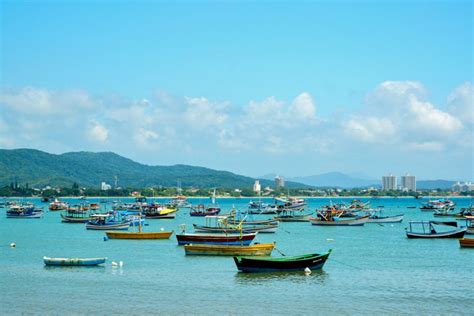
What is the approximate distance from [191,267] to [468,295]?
52.1 ft

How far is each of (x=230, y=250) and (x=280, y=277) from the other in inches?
327

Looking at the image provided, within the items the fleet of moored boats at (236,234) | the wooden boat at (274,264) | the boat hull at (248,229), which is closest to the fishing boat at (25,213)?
the fleet of moored boats at (236,234)

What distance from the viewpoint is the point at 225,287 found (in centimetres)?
3391

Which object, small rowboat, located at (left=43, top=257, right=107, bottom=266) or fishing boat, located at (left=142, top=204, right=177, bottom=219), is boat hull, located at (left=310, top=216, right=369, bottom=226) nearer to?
fishing boat, located at (left=142, top=204, right=177, bottom=219)

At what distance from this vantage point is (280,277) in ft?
120

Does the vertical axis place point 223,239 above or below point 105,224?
above

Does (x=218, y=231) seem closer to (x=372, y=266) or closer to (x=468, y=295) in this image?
(x=372, y=266)

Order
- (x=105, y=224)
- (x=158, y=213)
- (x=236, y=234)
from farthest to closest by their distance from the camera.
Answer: (x=158, y=213)
(x=105, y=224)
(x=236, y=234)

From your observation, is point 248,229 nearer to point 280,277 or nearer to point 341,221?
point 341,221

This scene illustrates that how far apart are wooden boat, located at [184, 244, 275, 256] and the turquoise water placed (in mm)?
946

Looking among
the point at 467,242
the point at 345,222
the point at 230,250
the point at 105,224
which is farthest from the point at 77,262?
the point at 345,222

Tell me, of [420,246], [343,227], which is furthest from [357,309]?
[343,227]

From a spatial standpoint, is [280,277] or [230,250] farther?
[230,250]

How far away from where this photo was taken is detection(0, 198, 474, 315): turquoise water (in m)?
29.3
